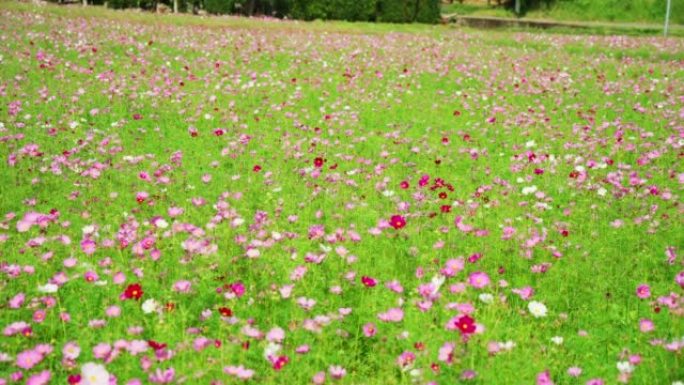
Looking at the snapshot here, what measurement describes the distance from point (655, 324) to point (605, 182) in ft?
8.67

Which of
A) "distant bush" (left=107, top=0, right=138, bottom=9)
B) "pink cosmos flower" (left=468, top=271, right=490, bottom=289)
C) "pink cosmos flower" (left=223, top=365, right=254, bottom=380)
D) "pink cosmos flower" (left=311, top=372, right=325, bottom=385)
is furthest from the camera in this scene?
"distant bush" (left=107, top=0, right=138, bottom=9)

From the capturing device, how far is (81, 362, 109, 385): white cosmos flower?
260 centimetres

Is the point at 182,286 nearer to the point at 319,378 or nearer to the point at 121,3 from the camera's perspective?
the point at 319,378

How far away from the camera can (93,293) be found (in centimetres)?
364

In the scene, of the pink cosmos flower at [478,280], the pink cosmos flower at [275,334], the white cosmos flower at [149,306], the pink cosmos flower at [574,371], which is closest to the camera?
the pink cosmos flower at [574,371]

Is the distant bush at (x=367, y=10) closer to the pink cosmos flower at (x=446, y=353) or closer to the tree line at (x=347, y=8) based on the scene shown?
the tree line at (x=347, y=8)

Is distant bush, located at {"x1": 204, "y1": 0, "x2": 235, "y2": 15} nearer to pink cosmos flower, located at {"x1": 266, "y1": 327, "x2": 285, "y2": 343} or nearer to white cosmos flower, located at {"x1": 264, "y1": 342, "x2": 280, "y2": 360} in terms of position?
pink cosmos flower, located at {"x1": 266, "y1": 327, "x2": 285, "y2": 343}

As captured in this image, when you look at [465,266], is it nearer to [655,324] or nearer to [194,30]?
[655,324]

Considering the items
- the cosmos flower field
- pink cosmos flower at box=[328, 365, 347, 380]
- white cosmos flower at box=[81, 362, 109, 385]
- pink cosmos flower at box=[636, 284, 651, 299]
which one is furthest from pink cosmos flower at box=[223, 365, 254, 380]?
pink cosmos flower at box=[636, 284, 651, 299]

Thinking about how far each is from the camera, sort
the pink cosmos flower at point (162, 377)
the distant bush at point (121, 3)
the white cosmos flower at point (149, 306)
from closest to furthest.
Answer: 1. the pink cosmos flower at point (162, 377)
2. the white cosmos flower at point (149, 306)
3. the distant bush at point (121, 3)

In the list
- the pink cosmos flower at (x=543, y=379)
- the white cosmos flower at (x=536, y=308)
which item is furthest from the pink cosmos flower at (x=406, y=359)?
the white cosmos flower at (x=536, y=308)

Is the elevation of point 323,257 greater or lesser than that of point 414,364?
greater

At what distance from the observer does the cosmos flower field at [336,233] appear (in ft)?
10.1

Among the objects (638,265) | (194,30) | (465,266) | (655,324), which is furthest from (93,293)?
(194,30)
